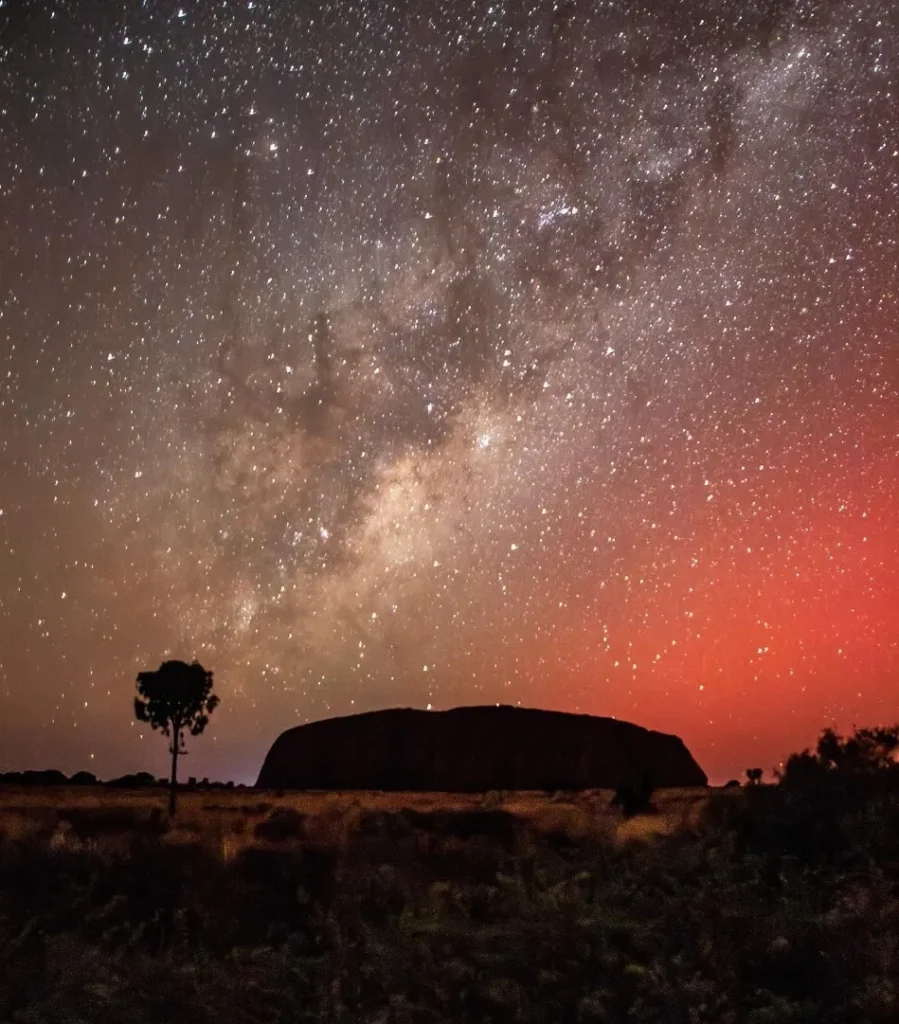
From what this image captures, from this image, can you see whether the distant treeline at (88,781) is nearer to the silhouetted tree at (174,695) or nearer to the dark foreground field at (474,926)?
the silhouetted tree at (174,695)

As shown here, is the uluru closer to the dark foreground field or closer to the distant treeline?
the distant treeline

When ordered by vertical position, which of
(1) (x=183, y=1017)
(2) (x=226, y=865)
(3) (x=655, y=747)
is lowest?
(1) (x=183, y=1017)

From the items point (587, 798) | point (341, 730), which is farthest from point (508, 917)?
point (341, 730)

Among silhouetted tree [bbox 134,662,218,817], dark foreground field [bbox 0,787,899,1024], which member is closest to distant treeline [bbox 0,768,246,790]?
silhouetted tree [bbox 134,662,218,817]

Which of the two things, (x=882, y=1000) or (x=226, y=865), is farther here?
(x=226, y=865)

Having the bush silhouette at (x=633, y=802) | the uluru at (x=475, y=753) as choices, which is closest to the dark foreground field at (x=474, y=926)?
the bush silhouette at (x=633, y=802)

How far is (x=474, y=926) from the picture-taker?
14.3 metres

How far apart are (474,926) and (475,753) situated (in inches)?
2538

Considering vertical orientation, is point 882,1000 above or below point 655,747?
below

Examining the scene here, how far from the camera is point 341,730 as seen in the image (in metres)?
83.1

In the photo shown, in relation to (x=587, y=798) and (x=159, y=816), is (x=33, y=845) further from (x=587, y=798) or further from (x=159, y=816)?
(x=587, y=798)

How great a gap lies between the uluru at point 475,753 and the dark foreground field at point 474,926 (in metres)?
54.3

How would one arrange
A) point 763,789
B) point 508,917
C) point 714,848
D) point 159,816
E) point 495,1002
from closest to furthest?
point 495,1002
point 508,917
point 714,848
point 763,789
point 159,816

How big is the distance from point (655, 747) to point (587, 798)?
39916 mm
